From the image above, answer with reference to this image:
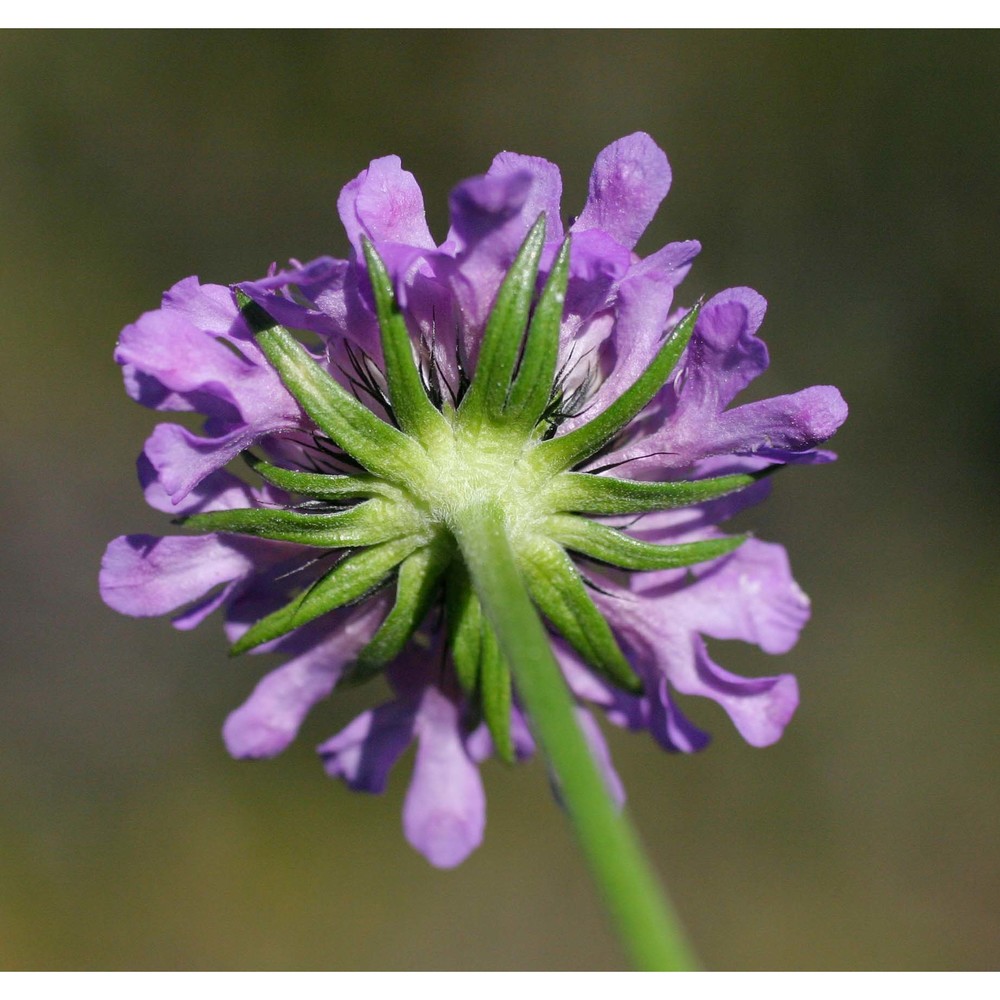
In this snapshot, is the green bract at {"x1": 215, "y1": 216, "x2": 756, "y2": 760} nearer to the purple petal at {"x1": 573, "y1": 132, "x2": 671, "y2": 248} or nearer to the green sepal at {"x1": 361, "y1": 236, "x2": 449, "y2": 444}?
the green sepal at {"x1": 361, "y1": 236, "x2": 449, "y2": 444}

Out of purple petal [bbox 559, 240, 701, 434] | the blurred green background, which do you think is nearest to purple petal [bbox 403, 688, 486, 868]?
purple petal [bbox 559, 240, 701, 434]

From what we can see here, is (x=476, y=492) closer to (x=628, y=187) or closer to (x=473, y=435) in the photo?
(x=473, y=435)

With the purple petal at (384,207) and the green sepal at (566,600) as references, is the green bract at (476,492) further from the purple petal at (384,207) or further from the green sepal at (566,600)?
the purple petal at (384,207)

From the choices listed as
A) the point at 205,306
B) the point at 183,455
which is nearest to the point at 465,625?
the point at 183,455

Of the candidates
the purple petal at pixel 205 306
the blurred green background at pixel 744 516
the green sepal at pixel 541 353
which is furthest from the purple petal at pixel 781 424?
the blurred green background at pixel 744 516

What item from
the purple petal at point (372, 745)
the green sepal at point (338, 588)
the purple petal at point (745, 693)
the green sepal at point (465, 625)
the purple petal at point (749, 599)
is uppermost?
the green sepal at point (338, 588)

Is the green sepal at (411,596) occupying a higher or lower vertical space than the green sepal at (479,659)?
higher
